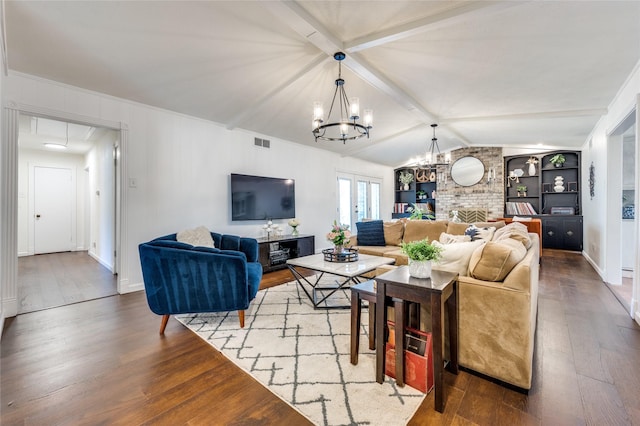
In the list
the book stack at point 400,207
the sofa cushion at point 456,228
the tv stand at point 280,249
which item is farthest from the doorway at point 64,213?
the book stack at point 400,207

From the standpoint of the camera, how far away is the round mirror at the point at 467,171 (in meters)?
7.80

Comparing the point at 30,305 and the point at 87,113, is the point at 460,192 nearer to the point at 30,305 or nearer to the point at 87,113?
the point at 87,113

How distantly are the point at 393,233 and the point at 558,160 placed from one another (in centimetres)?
527

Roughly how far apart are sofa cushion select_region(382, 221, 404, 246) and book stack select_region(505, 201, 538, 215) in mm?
4510

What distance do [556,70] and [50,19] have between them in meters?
4.88

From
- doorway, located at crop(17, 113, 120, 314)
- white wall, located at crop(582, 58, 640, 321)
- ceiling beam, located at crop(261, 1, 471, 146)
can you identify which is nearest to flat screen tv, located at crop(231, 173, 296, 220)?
doorway, located at crop(17, 113, 120, 314)

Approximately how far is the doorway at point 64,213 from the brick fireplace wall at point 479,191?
26.2 feet

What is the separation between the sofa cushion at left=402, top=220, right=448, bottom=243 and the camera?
4402 millimetres

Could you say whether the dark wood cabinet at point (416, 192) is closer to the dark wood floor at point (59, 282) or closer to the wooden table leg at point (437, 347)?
the wooden table leg at point (437, 347)

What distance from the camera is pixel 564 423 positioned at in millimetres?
1432

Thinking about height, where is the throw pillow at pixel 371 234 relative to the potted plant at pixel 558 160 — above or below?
below

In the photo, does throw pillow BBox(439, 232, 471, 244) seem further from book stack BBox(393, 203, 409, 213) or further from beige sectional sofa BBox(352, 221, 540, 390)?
book stack BBox(393, 203, 409, 213)

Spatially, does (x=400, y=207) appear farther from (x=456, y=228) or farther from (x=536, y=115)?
(x=456, y=228)

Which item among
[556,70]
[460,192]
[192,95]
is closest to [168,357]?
[192,95]
